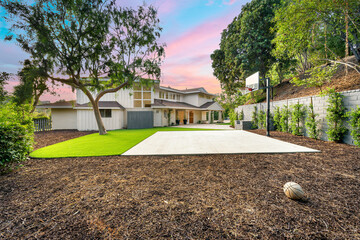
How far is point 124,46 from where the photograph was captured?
10.2 metres

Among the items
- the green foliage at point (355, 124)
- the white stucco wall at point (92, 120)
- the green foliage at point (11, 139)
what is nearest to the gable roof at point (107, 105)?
the white stucco wall at point (92, 120)

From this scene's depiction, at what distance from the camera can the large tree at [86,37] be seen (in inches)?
317

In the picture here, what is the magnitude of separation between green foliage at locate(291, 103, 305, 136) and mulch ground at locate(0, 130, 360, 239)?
4.15 meters

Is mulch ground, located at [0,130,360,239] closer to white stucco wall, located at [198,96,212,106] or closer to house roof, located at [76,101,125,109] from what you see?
house roof, located at [76,101,125,109]

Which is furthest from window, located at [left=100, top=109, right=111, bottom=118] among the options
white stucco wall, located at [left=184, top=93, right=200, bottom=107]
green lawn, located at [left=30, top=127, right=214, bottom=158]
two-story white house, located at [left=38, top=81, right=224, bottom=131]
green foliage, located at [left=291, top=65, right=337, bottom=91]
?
green foliage, located at [left=291, top=65, right=337, bottom=91]

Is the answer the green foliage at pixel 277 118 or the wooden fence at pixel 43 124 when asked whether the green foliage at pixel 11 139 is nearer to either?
the green foliage at pixel 277 118

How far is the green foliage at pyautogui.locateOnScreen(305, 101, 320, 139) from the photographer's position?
645cm

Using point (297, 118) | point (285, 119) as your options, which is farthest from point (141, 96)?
point (297, 118)

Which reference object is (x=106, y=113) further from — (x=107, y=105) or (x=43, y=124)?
(x=43, y=124)

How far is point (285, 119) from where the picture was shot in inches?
340

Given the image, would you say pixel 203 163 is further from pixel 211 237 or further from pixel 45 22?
pixel 45 22

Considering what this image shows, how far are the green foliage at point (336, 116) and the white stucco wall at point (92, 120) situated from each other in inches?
641

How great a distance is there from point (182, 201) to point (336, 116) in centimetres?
708

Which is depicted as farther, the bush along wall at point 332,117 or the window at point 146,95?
the window at point 146,95
